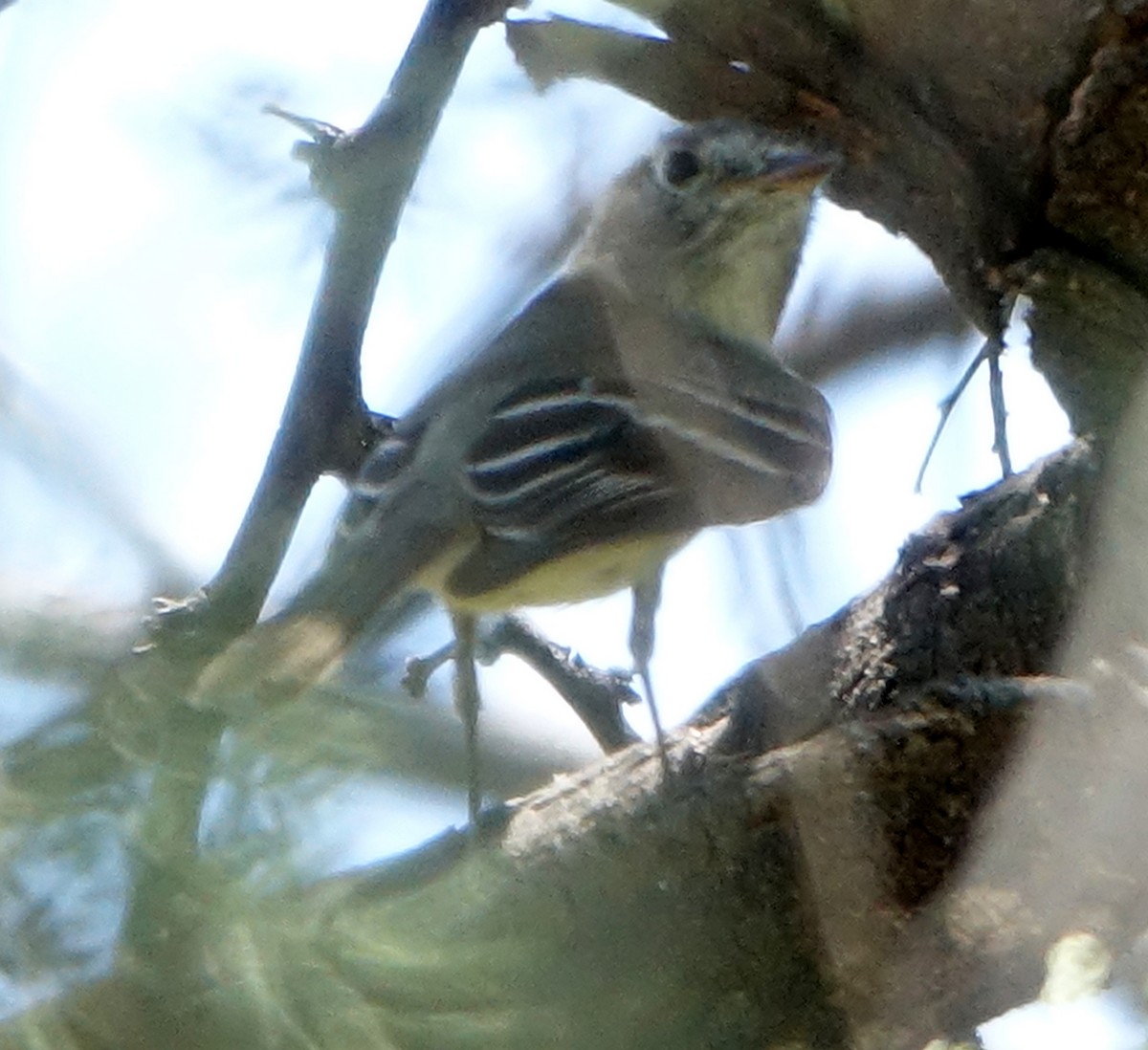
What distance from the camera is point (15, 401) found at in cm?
206

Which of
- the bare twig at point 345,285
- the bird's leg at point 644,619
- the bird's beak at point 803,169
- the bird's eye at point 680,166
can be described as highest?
the bird's eye at point 680,166

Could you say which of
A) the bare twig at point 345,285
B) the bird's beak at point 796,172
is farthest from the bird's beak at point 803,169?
the bare twig at point 345,285

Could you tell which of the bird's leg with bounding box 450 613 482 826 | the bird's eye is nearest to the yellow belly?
the bird's leg with bounding box 450 613 482 826

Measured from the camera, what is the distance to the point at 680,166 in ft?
12.9

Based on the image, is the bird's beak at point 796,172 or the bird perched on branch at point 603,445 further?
the bird's beak at point 796,172

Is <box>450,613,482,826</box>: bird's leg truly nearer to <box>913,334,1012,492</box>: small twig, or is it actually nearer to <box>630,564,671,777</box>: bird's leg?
<box>630,564,671,777</box>: bird's leg

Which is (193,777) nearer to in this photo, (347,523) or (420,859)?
(420,859)

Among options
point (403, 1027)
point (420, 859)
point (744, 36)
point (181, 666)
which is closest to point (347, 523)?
point (420, 859)

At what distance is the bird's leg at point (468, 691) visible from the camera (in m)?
3.33

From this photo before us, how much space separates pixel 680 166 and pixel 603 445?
1.20 m

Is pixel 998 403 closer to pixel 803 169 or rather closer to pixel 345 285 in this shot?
pixel 803 169

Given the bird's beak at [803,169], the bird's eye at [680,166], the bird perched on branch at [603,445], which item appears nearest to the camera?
the bird perched on branch at [603,445]

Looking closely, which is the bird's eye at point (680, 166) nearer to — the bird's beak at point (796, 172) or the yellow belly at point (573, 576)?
the bird's beak at point (796, 172)

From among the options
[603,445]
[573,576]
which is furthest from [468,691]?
[603,445]
